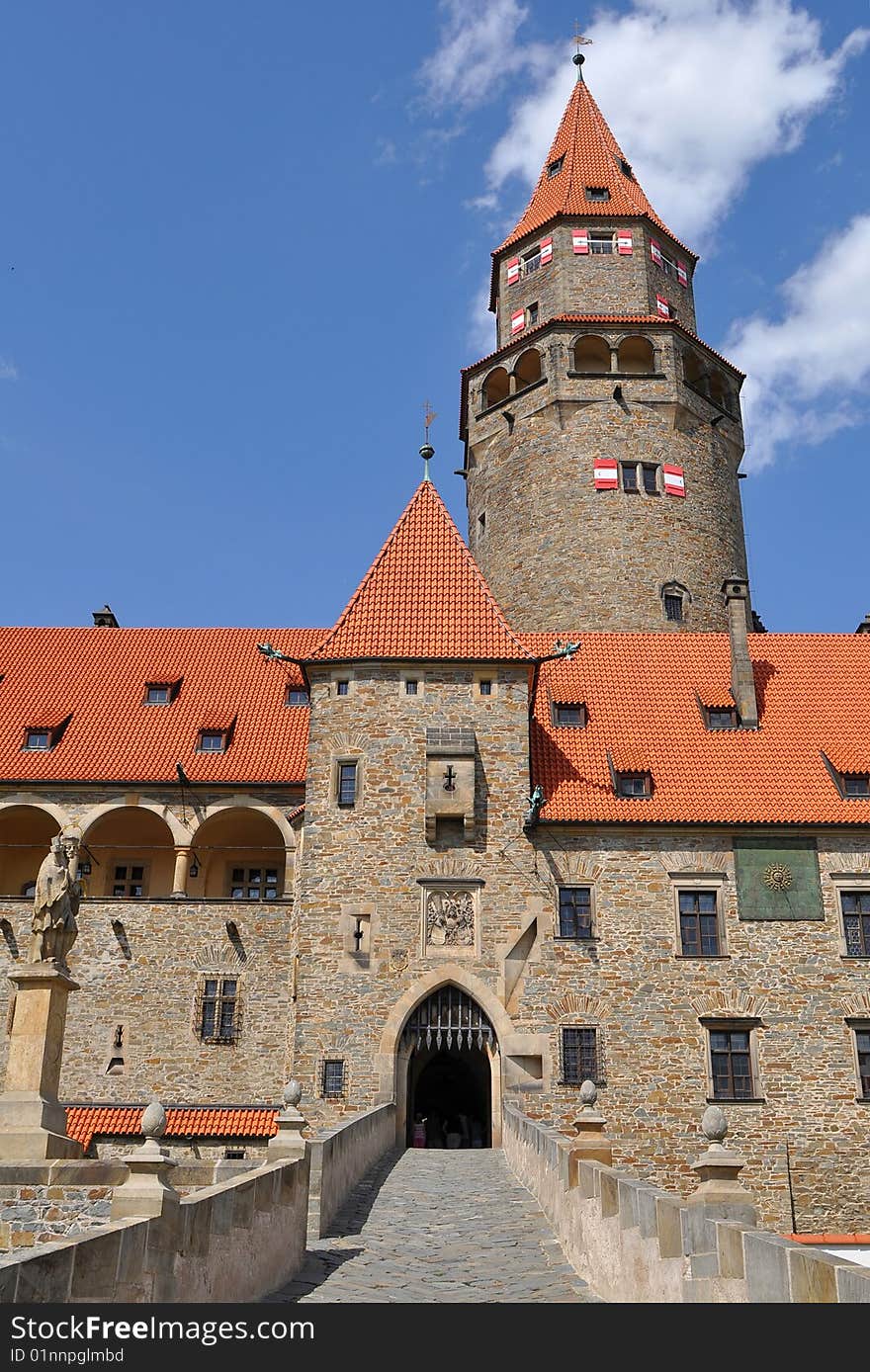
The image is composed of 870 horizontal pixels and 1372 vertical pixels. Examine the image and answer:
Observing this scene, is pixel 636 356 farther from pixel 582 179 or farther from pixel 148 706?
pixel 148 706

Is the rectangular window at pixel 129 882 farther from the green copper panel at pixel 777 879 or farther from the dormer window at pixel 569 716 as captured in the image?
the green copper panel at pixel 777 879

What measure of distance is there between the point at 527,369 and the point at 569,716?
42.8 feet

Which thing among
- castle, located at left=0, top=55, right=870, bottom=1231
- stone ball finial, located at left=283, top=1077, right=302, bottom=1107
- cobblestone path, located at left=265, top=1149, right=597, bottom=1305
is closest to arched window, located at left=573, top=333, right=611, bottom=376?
castle, located at left=0, top=55, right=870, bottom=1231

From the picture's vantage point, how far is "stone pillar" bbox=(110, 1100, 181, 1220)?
21.9ft

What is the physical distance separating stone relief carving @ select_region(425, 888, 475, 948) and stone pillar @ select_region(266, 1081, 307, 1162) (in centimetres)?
893

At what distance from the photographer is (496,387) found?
114 feet

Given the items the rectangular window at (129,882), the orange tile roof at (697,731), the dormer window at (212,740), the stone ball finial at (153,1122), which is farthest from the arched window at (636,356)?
the stone ball finial at (153,1122)

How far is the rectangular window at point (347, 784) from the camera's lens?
2153cm

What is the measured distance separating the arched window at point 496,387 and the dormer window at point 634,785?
49.4 ft

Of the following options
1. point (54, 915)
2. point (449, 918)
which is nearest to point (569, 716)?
point (449, 918)

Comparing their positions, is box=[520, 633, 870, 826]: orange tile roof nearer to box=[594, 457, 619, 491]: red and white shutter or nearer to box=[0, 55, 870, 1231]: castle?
box=[0, 55, 870, 1231]: castle
